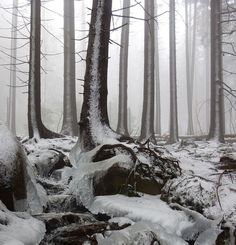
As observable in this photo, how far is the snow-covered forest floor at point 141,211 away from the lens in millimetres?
4246

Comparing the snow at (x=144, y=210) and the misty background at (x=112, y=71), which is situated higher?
the misty background at (x=112, y=71)

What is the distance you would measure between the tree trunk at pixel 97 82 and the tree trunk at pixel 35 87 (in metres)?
3.33

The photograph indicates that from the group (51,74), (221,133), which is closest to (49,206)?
(221,133)

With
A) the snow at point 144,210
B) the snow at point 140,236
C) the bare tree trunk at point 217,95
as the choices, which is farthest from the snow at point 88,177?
the bare tree trunk at point 217,95

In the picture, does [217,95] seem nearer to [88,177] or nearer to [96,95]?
[96,95]

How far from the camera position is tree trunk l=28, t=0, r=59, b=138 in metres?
10.7

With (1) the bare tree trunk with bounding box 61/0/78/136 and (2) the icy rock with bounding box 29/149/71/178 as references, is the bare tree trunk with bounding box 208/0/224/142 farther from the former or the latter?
(2) the icy rock with bounding box 29/149/71/178

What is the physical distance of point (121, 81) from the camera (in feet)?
55.0

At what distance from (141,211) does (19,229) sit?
141 centimetres

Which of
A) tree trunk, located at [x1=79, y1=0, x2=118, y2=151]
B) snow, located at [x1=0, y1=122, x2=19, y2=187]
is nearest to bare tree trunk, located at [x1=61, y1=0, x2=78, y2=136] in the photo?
tree trunk, located at [x1=79, y1=0, x2=118, y2=151]

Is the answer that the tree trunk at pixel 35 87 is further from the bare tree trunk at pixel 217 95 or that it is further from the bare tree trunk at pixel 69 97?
the bare tree trunk at pixel 217 95

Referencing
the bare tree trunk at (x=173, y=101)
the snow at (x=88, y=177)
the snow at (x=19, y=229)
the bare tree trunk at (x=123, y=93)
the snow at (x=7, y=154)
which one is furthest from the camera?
the bare tree trunk at (x=173, y=101)

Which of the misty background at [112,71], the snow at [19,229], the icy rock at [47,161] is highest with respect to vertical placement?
the misty background at [112,71]

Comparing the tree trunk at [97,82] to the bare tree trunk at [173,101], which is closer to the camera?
the tree trunk at [97,82]
